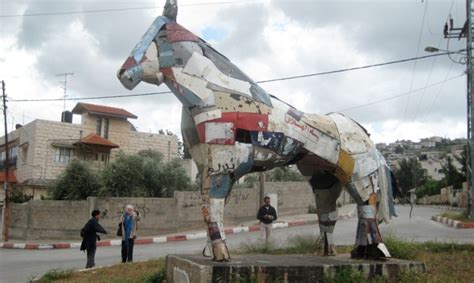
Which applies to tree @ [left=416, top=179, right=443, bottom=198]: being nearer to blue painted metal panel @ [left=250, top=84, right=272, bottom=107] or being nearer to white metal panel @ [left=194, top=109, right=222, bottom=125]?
blue painted metal panel @ [left=250, top=84, right=272, bottom=107]

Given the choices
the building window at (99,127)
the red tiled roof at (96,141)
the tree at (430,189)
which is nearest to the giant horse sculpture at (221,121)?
the red tiled roof at (96,141)

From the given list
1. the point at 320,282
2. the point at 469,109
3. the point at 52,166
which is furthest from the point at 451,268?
the point at 52,166

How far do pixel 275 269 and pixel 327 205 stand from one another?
203 centimetres

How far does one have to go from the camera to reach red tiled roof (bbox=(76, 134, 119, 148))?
132 feet

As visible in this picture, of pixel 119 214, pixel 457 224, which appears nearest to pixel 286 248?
pixel 457 224

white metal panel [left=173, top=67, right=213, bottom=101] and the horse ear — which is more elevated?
the horse ear

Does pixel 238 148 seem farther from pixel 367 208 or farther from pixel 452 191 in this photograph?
pixel 452 191

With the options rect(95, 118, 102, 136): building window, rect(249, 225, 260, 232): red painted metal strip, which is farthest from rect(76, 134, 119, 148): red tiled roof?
rect(249, 225, 260, 232): red painted metal strip

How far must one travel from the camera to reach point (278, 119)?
6.71 m

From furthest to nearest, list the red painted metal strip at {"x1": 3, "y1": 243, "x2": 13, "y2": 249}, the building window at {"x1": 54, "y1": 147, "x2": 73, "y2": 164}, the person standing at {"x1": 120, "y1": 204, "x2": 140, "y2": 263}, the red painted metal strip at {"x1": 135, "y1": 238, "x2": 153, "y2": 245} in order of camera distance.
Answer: the building window at {"x1": 54, "y1": 147, "x2": 73, "y2": 164}, the red painted metal strip at {"x1": 3, "y1": 243, "x2": 13, "y2": 249}, the red painted metal strip at {"x1": 135, "y1": 238, "x2": 153, "y2": 245}, the person standing at {"x1": 120, "y1": 204, "x2": 140, "y2": 263}

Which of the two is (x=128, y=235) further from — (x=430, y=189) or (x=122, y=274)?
(x=430, y=189)

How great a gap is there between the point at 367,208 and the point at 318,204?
2.90ft

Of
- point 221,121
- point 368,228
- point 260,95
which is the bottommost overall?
point 368,228

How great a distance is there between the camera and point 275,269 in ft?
20.8
